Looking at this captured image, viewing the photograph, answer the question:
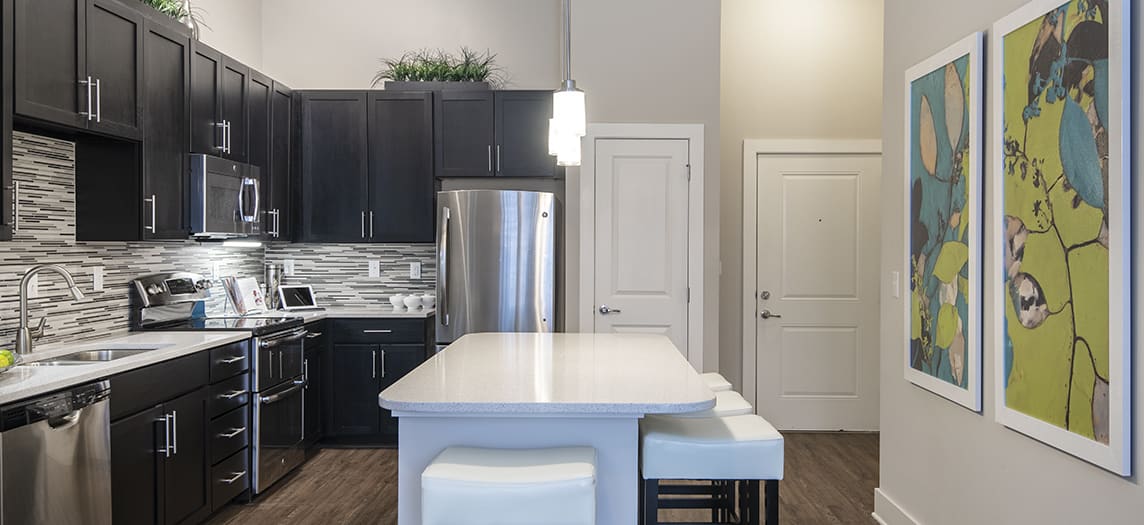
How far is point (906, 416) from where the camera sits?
3.30 metres

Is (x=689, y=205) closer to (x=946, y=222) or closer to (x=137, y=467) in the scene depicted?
(x=946, y=222)

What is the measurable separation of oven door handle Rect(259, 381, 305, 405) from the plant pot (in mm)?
1938

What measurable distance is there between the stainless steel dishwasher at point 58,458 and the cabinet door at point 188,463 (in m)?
0.43

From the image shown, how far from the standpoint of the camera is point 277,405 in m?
4.09

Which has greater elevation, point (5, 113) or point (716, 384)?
point (5, 113)

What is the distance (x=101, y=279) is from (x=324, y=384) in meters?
1.52

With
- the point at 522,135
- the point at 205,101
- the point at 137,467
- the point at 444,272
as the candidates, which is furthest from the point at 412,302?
the point at 137,467

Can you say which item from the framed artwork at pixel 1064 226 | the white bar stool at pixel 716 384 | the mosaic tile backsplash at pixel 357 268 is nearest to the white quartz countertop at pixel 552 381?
the white bar stool at pixel 716 384

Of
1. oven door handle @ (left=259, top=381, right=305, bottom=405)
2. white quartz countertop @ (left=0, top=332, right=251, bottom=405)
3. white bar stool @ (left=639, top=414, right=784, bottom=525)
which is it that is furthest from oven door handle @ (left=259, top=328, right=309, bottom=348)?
white bar stool @ (left=639, top=414, right=784, bottom=525)

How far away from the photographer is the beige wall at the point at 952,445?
2.08 metres

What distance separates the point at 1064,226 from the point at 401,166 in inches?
151

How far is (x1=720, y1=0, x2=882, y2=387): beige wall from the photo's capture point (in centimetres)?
532

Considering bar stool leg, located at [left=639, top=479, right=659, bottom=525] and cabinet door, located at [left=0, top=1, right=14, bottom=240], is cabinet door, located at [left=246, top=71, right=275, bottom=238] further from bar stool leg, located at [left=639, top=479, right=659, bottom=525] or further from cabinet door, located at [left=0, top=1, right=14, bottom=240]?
bar stool leg, located at [left=639, top=479, right=659, bottom=525]

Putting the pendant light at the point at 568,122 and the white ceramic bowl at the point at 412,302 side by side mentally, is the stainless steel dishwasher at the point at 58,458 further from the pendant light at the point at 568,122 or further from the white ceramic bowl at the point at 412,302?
the white ceramic bowl at the point at 412,302
